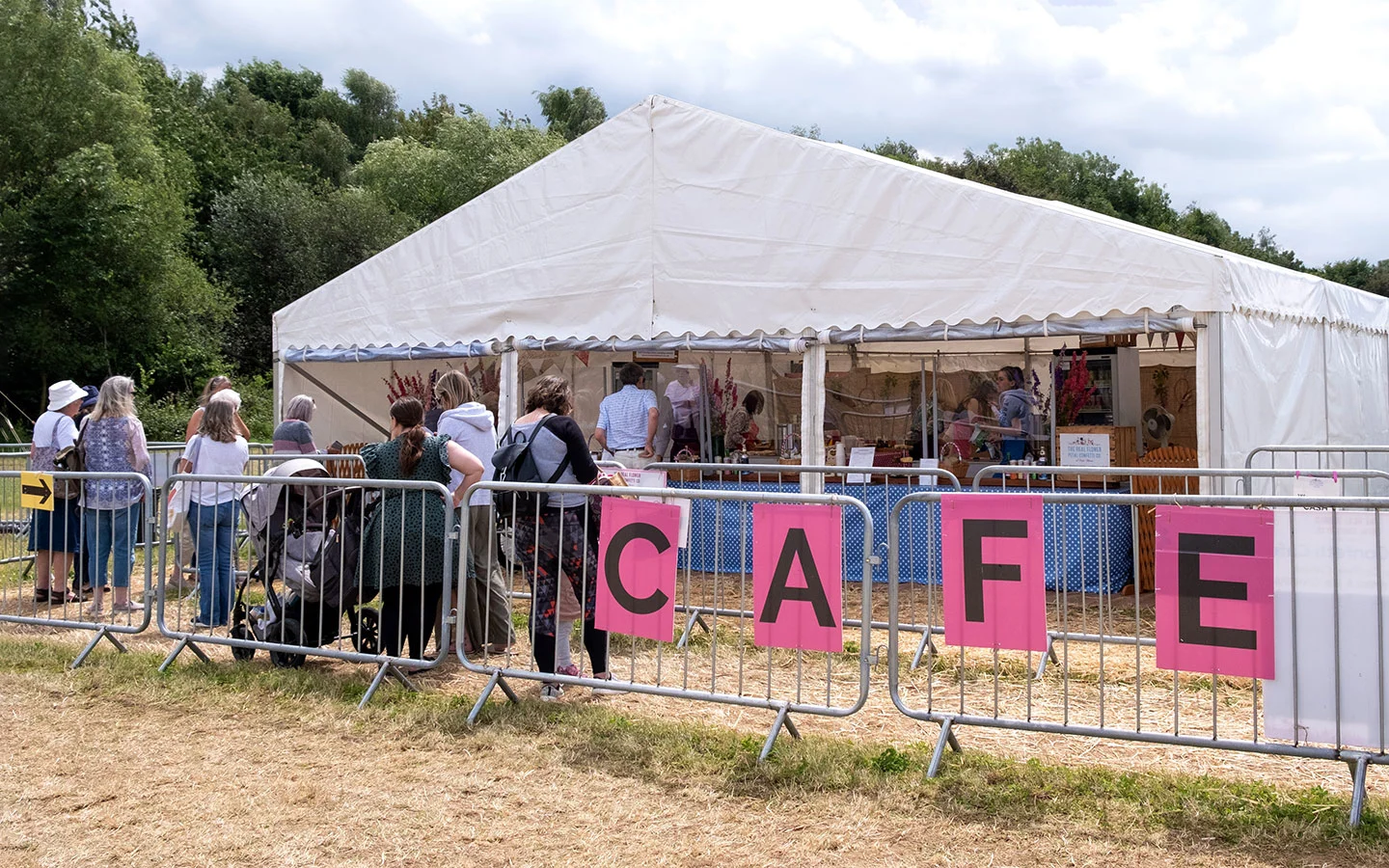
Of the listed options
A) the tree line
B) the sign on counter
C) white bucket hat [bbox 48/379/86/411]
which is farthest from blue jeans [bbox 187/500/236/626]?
the tree line

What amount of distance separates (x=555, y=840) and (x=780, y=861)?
0.83 metres

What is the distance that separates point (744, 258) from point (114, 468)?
5.48 meters

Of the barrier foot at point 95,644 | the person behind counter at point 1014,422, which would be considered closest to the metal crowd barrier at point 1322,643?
the barrier foot at point 95,644

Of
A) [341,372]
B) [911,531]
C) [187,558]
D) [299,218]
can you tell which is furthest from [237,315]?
[911,531]

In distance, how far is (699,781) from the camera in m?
4.86

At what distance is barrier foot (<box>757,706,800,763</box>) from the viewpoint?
16.5 ft

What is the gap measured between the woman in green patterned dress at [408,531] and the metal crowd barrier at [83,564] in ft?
5.61

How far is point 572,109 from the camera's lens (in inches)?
2378

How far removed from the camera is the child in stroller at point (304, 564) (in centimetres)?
655

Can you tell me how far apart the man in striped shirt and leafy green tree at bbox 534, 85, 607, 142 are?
161ft

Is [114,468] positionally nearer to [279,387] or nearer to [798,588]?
[279,387]

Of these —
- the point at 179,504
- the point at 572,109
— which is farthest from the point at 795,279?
the point at 572,109

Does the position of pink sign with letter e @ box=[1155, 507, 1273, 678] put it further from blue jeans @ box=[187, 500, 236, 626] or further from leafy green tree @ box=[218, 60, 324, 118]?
leafy green tree @ box=[218, 60, 324, 118]

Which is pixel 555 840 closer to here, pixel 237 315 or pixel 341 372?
pixel 341 372
